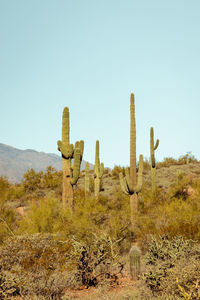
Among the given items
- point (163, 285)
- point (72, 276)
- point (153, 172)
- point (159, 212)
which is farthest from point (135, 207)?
point (163, 285)

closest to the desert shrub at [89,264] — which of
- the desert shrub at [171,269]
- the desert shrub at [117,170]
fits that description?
the desert shrub at [171,269]

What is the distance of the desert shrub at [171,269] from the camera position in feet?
17.2

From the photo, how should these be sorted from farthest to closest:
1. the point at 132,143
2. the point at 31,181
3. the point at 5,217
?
1. the point at 31,181
2. the point at 132,143
3. the point at 5,217

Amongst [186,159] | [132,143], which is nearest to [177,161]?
[186,159]

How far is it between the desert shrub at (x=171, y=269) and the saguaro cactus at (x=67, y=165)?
18.9 feet

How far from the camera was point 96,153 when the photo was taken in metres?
21.8

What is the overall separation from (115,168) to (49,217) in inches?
795

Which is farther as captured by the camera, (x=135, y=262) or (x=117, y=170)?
(x=117, y=170)

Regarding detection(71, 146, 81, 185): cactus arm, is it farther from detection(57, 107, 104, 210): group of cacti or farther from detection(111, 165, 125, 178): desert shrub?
detection(111, 165, 125, 178): desert shrub

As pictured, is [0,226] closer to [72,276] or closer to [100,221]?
[100,221]

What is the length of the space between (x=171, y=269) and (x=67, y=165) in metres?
9.52

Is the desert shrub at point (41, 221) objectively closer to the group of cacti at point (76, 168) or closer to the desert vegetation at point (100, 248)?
the desert vegetation at point (100, 248)

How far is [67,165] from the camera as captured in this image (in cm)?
1473

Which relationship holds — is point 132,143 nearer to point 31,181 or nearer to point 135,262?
point 135,262
